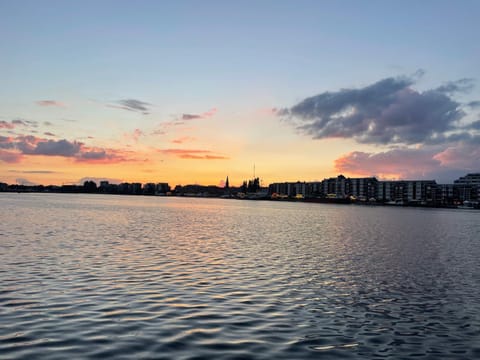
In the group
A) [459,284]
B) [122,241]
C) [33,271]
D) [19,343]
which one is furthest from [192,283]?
[122,241]

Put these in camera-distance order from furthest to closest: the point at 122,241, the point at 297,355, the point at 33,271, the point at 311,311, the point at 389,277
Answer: the point at 122,241
the point at 389,277
the point at 33,271
the point at 311,311
the point at 297,355

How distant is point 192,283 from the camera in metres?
23.8

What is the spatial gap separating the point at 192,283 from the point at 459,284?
16.2 meters

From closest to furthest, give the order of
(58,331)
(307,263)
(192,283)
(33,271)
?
1. (58,331)
2. (192,283)
3. (33,271)
4. (307,263)

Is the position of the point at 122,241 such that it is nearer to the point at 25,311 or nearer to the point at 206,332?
the point at 25,311

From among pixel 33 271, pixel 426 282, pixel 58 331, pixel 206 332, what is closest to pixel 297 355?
pixel 206 332

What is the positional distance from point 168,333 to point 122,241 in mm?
30594

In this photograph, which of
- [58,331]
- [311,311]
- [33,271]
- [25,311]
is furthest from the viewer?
[33,271]

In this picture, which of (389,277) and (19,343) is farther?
(389,277)

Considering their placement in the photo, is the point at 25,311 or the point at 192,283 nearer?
the point at 25,311

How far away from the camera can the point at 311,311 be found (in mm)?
18594

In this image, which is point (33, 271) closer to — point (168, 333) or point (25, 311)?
point (25, 311)

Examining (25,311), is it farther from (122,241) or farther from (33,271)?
(122,241)

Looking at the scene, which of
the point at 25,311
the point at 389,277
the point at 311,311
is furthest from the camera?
the point at 389,277
